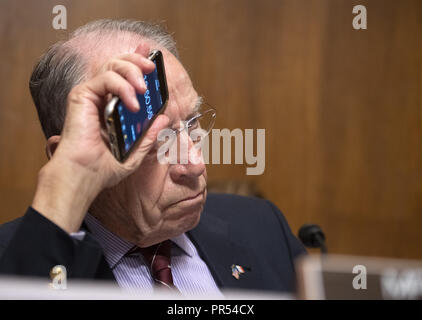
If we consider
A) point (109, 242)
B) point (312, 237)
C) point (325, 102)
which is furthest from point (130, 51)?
point (325, 102)

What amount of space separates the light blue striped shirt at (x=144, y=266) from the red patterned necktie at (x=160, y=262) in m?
0.01

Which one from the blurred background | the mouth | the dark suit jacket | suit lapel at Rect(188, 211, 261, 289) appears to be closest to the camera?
the dark suit jacket

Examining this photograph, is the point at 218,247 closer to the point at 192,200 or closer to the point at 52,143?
the point at 192,200

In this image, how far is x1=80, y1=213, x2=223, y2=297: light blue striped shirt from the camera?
1.13 metres

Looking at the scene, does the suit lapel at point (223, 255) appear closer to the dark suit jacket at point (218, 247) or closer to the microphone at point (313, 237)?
the dark suit jacket at point (218, 247)

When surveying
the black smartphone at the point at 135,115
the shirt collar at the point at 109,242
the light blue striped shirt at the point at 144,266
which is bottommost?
the light blue striped shirt at the point at 144,266

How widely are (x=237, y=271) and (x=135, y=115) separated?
57 cm

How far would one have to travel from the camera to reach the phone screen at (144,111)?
897 millimetres

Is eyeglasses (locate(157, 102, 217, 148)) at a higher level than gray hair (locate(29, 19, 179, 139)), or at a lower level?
lower

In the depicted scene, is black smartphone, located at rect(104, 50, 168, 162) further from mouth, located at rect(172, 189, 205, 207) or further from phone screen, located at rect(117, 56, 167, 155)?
mouth, located at rect(172, 189, 205, 207)

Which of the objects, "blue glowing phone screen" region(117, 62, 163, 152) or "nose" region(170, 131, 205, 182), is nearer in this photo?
"blue glowing phone screen" region(117, 62, 163, 152)

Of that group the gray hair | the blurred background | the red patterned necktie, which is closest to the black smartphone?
the gray hair

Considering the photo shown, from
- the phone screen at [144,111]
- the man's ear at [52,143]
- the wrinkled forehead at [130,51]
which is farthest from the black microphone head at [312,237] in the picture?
the man's ear at [52,143]
